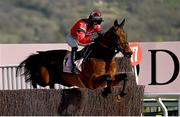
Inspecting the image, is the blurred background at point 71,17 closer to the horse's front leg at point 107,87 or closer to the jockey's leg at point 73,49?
the jockey's leg at point 73,49

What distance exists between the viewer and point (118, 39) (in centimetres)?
1150

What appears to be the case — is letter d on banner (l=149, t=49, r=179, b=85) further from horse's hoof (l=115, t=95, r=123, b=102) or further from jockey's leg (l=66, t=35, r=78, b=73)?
horse's hoof (l=115, t=95, r=123, b=102)

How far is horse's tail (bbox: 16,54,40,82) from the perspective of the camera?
43.8 ft

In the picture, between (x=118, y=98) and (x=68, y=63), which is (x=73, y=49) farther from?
(x=118, y=98)

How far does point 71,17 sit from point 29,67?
6844 centimetres

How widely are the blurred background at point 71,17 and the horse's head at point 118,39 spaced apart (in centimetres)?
5547

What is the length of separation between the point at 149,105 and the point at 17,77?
A: 2155 millimetres

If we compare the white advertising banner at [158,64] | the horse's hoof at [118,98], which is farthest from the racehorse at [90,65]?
the white advertising banner at [158,64]

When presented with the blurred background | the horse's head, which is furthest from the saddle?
the blurred background

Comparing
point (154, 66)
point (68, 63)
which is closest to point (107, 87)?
point (68, 63)

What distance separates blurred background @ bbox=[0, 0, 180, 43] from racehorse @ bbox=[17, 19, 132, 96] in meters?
53.9

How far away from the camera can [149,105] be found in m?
13.3

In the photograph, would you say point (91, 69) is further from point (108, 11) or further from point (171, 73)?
point (108, 11)

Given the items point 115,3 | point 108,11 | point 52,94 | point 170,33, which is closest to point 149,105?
point 52,94
